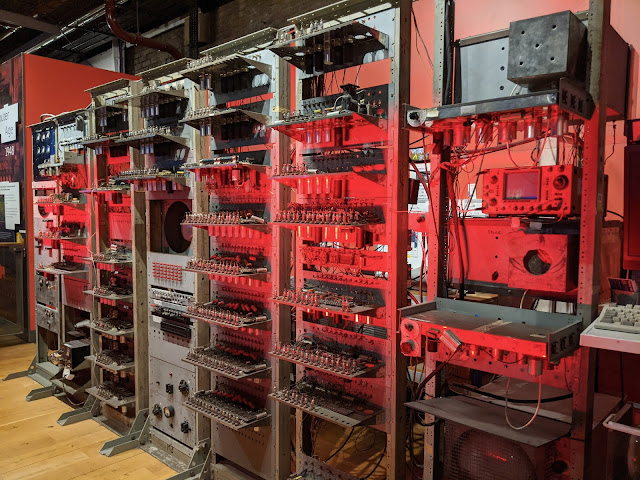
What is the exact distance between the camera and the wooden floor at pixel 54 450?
4.00m

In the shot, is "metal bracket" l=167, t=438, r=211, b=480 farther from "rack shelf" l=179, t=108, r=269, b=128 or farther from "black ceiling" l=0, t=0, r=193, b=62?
"black ceiling" l=0, t=0, r=193, b=62

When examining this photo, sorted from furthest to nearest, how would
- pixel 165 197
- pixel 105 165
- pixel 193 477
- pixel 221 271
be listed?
1. pixel 105 165
2. pixel 165 197
3. pixel 193 477
4. pixel 221 271

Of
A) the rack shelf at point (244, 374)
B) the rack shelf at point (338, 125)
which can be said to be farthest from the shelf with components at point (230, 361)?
the rack shelf at point (338, 125)

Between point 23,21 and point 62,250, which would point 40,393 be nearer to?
point 62,250

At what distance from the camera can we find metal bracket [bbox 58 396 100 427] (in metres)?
4.96

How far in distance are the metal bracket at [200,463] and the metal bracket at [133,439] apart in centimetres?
80

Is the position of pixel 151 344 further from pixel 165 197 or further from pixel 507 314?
pixel 507 314

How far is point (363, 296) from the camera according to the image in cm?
305

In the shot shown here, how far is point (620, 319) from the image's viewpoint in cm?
191

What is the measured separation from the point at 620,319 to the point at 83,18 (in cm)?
899

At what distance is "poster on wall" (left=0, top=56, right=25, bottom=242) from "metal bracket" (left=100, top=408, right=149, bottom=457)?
4713mm

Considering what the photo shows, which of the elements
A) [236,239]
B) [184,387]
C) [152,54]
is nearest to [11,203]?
[152,54]

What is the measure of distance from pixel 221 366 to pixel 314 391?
2.58 feet

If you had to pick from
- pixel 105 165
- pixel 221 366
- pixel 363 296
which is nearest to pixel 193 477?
pixel 221 366
